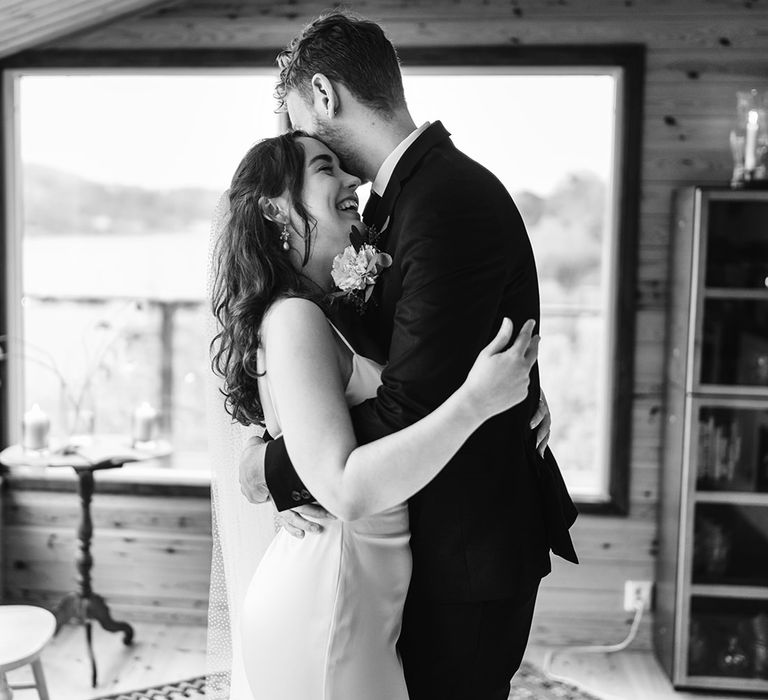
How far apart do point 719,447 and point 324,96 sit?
240 centimetres

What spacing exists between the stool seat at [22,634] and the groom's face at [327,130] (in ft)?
5.47

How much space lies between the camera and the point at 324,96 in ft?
4.74

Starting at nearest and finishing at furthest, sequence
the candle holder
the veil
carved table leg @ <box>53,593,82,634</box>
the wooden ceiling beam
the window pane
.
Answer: the veil < the wooden ceiling beam < the candle holder < carved table leg @ <box>53,593,82,634</box> < the window pane

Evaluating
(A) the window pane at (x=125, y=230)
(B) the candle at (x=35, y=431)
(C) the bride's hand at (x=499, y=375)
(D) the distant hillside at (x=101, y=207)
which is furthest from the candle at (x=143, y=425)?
(C) the bride's hand at (x=499, y=375)

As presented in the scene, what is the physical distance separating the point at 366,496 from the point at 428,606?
0.89ft

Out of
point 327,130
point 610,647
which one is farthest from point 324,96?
point 610,647

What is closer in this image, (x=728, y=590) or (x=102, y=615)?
(x=728, y=590)

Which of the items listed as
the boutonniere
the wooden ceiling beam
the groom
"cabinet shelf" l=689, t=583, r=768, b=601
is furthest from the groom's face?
"cabinet shelf" l=689, t=583, r=768, b=601

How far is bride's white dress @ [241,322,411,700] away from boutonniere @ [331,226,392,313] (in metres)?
0.09

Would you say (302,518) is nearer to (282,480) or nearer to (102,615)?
(282,480)

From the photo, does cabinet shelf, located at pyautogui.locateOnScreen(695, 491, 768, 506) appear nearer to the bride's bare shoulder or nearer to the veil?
the veil

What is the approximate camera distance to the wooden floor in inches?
129

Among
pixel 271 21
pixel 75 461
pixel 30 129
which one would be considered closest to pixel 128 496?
pixel 75 461

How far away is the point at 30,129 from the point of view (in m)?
3.86
